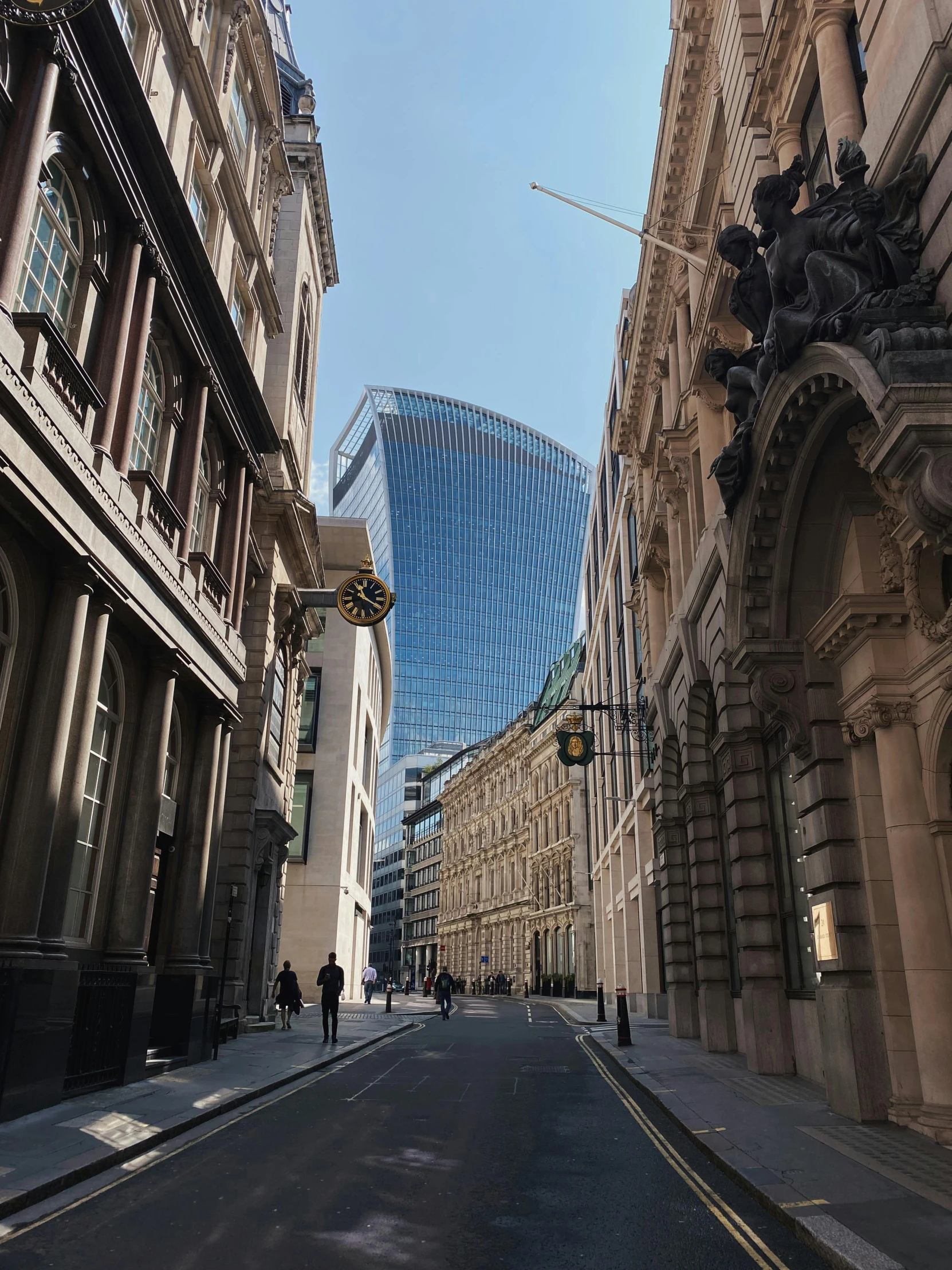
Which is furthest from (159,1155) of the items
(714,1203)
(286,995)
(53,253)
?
(286,995)

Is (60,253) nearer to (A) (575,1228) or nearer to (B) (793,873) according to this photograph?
(A) (575,1228)

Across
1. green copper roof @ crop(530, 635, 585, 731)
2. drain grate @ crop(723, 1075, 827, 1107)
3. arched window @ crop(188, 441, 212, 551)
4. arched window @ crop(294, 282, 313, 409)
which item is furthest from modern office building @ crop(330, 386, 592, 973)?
drain grate @ crop(723, 1075, 827, 1107)

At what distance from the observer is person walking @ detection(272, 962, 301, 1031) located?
25.5m

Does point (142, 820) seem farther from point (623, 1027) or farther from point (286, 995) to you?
point (623, 1027)

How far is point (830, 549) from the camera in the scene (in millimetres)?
12594

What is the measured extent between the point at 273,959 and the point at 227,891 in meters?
6.71

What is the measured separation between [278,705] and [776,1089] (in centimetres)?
1962

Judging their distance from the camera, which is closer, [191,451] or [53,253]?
[53,253]

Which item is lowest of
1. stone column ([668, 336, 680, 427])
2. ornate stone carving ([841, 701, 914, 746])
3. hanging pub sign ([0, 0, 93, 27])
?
ornate stone carving ([841, 701, 914, 746])

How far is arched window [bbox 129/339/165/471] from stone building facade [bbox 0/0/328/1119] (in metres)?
0.06

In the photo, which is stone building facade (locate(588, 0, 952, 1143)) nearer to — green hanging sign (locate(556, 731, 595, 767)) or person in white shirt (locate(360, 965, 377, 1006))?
green hanging sign (locate(556, 731, 595, 767))

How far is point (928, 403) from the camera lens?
785 cm

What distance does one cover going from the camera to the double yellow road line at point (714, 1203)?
6051 millimetres

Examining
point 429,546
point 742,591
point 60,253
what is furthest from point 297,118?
point 429,546
